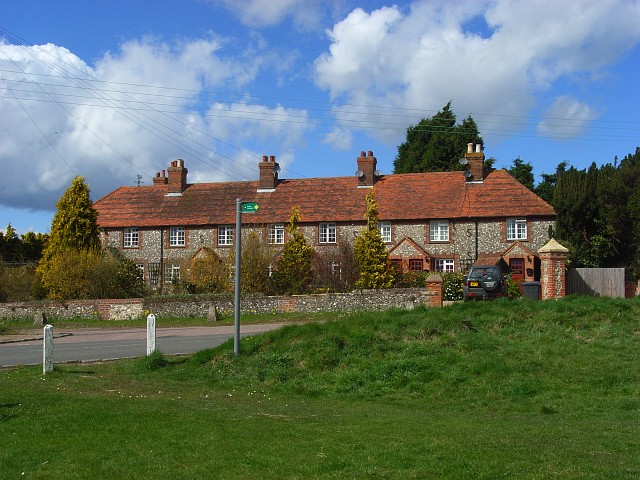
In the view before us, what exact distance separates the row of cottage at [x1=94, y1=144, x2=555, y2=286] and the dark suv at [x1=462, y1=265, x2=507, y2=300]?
11.0m

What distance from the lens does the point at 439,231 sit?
46844 mm

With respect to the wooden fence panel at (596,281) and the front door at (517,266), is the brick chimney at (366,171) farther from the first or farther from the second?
the wooden fence panel at (596,281)

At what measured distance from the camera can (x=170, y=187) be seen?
179 feet

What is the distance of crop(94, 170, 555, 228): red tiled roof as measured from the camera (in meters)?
46.7

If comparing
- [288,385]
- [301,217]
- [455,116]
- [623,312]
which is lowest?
[288,385]

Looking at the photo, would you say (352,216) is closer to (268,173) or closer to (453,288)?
(268,173)

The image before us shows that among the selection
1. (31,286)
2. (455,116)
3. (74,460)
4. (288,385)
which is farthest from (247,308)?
(455,116)

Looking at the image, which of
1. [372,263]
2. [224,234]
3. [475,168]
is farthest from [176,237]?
[475,168]

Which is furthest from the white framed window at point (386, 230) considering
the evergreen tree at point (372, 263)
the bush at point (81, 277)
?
the bush at point (81, 277)

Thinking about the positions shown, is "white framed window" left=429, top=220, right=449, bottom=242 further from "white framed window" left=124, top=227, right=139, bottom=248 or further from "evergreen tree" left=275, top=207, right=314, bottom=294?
"white framed window" left=124, top=227, right=139, bottom=248

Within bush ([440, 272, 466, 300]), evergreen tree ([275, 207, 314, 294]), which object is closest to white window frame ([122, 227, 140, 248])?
evergreen tree ([275, 207, 314, 294])

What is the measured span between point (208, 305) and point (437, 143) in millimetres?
38296

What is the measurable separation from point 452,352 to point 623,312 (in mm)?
4992

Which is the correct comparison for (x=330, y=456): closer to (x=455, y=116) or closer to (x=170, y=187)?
(x=170, y=187)
